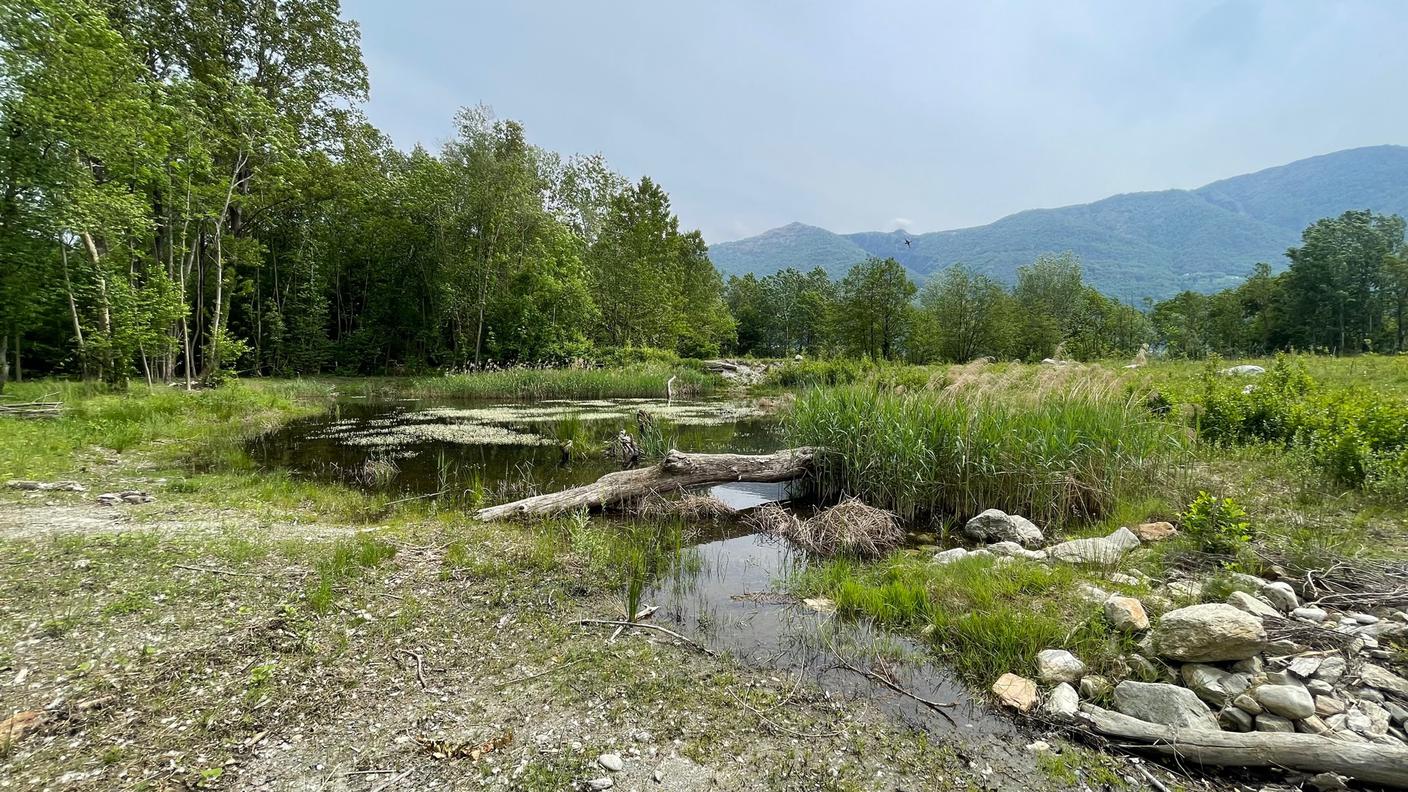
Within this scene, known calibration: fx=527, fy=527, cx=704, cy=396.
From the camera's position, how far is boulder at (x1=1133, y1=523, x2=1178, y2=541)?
559cm

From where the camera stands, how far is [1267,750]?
2.55 metres

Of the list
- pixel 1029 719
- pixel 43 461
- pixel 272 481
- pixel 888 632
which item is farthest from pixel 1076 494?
pixel 43 461

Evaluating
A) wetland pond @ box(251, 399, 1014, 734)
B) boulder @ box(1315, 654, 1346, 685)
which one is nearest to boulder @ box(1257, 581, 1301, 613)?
boulder @ box(1315, 654, 1346, 685)

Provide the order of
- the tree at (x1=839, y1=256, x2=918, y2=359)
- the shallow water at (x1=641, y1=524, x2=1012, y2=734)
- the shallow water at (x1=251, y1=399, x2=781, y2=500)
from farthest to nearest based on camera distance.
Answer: the tree at (x1=839, y1=256, x2=918, y2=359) → the shallow water at (x1=251, y1=399, x2=781, y2=500) → the shallow water at (x1=641, y1=524, x2=1012, y2=734)

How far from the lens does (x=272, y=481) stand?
834cm

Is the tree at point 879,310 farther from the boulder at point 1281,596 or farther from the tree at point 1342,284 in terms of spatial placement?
the tree at point 1342,284

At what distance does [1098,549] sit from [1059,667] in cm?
235

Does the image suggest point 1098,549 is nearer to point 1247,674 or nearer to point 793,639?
point 1247,674

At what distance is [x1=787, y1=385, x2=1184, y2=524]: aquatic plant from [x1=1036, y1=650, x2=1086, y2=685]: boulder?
152 inches

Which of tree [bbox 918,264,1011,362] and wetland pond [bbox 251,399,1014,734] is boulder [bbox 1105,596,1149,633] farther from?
tree [bbox 918,264,1011,362]

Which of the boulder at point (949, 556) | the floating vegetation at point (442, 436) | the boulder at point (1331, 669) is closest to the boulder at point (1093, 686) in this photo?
the boulder at point (1331, 669)

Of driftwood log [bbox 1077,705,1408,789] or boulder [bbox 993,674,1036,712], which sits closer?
driftwood log [bbox 1077,705,1408,789]

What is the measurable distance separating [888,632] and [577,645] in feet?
8.02

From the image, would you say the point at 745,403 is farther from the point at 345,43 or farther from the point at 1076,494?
the point at 345,43
